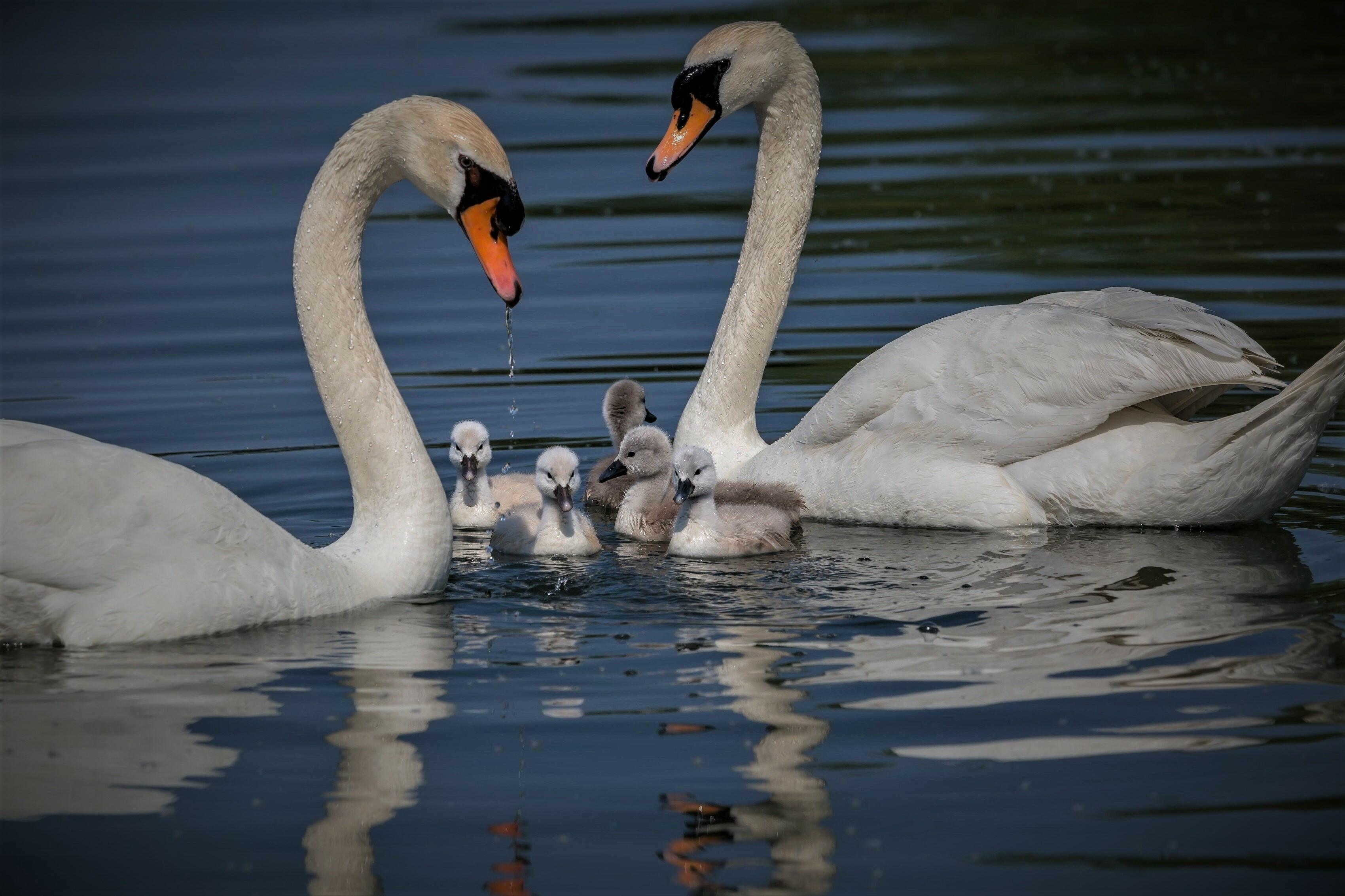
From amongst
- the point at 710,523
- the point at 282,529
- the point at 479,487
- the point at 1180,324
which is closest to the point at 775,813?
the point at 282,529

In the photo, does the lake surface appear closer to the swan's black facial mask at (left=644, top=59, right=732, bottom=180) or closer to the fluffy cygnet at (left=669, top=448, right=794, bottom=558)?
the fluffy cygnet at (left=669, top=448, right=794, bottom=558)

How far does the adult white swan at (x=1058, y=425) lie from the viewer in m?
8.14

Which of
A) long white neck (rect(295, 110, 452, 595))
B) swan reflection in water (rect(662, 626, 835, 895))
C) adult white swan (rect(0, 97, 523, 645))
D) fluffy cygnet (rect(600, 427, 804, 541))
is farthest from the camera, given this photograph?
fluffy cygnet (rect(600, 427, 804, 541))

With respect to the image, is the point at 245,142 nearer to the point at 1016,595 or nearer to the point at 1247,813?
the point at 1016,595

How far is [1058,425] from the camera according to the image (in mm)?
8461

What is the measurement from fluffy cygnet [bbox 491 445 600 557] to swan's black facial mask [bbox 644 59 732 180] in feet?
7.02

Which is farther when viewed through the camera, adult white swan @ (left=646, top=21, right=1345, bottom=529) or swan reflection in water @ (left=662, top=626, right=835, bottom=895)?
adult white swan @ (left=646, top=21, right=1345, bottom=529)

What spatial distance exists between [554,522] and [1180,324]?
3014 mm

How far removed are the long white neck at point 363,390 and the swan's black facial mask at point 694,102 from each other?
2603mm

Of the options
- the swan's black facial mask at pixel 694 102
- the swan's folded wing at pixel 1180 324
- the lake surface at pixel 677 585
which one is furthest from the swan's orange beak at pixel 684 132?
the swan's folded wing at pixel 1180 324

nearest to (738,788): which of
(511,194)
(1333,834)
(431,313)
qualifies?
(1333,834)

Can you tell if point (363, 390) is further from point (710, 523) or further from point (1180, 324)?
point (1180, 324)

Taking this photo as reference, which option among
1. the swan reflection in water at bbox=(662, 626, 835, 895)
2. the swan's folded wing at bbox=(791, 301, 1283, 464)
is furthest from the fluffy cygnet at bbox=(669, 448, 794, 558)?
the swan reflection in water at bbox=(662, 626, 835, 895)

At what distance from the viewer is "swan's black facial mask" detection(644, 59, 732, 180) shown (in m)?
10.1
